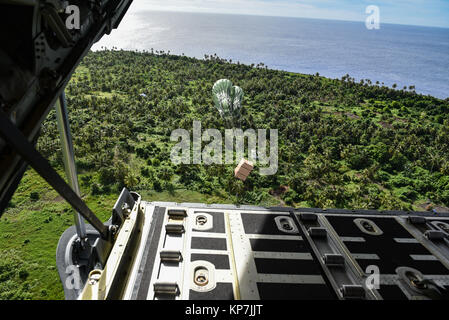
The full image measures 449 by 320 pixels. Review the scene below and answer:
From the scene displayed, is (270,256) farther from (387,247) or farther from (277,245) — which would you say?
(387,247)

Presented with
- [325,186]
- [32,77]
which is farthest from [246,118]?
[32,77]

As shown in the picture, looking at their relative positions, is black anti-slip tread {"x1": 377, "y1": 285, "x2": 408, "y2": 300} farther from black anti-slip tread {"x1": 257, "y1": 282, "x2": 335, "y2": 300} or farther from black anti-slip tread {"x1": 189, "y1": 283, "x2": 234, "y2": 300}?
black anti-slip tread {"x1": 189, "y1": 283, "x2": 234, "y2": 300}

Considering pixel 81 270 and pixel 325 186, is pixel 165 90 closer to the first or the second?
pixel 325 186

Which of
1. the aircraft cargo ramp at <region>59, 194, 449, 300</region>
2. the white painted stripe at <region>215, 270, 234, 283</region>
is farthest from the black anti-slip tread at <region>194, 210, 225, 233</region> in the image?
the white painted stripe at <region>215, 270, 234, 283</region>

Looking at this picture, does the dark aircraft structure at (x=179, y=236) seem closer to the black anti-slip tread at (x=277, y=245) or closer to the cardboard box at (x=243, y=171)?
the black anti-slip tread at (x=277, y=245)

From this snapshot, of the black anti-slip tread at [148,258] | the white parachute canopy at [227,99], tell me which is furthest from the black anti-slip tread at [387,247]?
the white parachute canopy at [227,99]

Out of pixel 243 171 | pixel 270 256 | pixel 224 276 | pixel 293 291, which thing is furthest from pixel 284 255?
pixel 243 171
